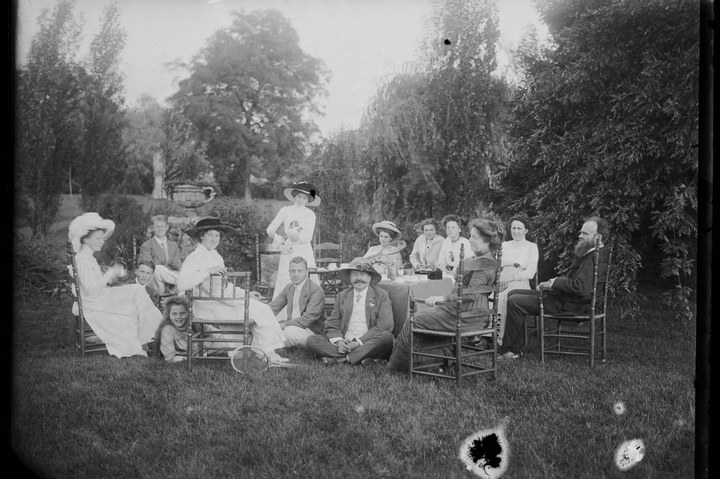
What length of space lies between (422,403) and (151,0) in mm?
3600

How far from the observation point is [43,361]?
5.06m

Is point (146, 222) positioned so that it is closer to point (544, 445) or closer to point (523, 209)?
point (523, 209)

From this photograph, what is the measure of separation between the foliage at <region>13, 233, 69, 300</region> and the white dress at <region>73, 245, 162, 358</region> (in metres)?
0.26

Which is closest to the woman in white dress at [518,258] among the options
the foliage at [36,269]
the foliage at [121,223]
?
the foliage at [121,223]

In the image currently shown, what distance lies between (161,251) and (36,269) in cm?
→ 161

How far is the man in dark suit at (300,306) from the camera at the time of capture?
580cm

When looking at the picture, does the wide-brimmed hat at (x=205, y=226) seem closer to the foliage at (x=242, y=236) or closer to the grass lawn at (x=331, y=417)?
the grass lawn at (x=331, y=417)

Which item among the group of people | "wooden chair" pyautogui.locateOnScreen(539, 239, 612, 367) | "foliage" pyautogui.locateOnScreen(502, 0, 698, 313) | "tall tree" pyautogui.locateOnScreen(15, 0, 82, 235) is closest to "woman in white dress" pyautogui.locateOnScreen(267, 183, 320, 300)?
the group of people

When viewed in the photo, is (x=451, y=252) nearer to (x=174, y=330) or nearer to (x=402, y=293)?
(x=402, y=293)

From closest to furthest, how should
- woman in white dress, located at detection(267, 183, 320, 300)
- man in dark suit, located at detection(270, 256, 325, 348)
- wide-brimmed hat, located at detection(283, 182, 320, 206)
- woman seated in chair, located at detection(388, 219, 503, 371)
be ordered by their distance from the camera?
woman seated in chair, located at detection(388, 219, 503, 371)
man in dark suit, located at detection(270, 256, 325, 348)
wide-brimmed hat, located at detection(283, 182, 320, 206)
woman in white dress, located at detection(267, 183, 320, 300)

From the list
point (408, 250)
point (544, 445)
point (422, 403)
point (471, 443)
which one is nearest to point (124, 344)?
point (422, 403)

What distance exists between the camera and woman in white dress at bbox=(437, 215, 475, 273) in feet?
23.0

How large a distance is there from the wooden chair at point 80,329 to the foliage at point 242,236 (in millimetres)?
2572

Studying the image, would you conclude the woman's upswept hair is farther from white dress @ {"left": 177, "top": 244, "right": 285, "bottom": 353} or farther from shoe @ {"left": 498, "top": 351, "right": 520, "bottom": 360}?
white dress @ {"left": 177, "top": 244, "right": 285, "bottom": 353}
